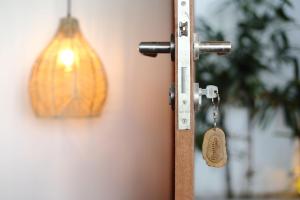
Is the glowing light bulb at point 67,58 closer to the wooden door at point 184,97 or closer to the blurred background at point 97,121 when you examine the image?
the blurred background at point 97,121

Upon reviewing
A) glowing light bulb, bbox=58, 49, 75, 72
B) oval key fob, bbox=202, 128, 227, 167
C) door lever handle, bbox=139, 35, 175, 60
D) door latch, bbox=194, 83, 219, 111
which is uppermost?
glowing light bulb, bbox=58, 49, 75, 72

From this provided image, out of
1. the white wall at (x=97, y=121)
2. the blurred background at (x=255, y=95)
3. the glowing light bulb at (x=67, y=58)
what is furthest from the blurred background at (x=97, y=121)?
the blurred background at (x=255, y=95)

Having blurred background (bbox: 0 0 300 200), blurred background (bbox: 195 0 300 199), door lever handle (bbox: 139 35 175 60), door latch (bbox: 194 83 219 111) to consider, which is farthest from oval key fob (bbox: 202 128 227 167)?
blurred background (bbox: 195 0 300 199)

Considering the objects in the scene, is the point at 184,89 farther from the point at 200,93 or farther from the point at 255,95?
the point at 255,95

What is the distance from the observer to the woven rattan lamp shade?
139 centimetres


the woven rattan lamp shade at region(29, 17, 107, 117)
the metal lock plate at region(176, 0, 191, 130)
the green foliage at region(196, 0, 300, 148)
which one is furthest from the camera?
the green foliage at region(196, 0, 300, 148)

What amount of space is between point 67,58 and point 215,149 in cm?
85

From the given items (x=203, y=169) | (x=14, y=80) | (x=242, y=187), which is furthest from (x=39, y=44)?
(x=242, y=187)

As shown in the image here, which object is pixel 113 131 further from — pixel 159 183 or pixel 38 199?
pixel 38 199

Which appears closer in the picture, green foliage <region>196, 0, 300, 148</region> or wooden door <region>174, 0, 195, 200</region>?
wooden door <region>174, 0, 195, 200</region>

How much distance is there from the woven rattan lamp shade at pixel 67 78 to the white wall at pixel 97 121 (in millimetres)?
50

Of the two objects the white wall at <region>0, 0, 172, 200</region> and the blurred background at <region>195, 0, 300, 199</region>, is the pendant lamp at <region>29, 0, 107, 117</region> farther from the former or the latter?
the blurred background at <region>195, 0, 300, 199</region>

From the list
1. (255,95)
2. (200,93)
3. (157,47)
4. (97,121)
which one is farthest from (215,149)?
(255,95)

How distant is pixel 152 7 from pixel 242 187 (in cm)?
102
